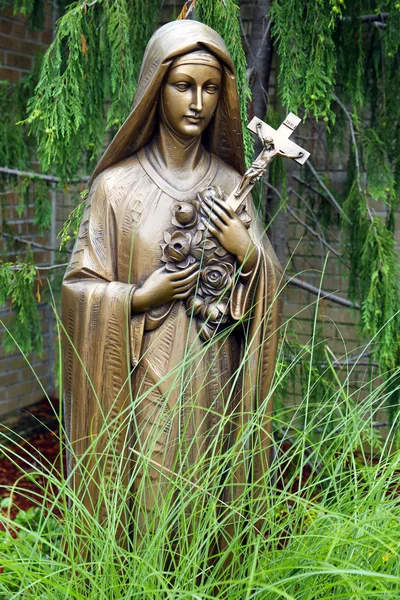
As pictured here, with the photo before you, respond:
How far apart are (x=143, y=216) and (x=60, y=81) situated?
1413 mm

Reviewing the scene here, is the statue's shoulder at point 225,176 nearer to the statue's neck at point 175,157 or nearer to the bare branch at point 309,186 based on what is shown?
the statue's neck at point 175,157

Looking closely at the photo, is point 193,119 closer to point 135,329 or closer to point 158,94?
point 158,94

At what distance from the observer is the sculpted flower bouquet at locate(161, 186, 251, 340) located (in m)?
2.37

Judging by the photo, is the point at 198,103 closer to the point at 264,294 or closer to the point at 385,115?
the point at 264,294

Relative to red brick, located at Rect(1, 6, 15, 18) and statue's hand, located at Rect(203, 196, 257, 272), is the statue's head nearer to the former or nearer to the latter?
statue's hand, located at Rect(203, 196, 257, 272)

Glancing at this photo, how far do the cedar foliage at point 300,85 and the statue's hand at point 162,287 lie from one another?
136 centimetres

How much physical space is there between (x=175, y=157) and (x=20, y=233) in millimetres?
3634

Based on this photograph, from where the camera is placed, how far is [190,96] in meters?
2.35

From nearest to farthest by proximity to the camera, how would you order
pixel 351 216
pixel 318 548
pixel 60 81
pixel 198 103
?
pixel 318 548
pixel 198 103
pixel 60 81
pixel 351 216

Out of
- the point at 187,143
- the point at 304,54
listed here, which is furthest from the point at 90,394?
the point at 304,54

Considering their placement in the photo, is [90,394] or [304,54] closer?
[90,394]

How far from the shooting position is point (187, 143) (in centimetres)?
247

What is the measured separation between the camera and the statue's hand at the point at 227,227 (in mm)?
2365

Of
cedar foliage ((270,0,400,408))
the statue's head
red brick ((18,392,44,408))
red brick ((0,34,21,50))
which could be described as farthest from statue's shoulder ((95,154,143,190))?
red brick ((18,392,44,408))
